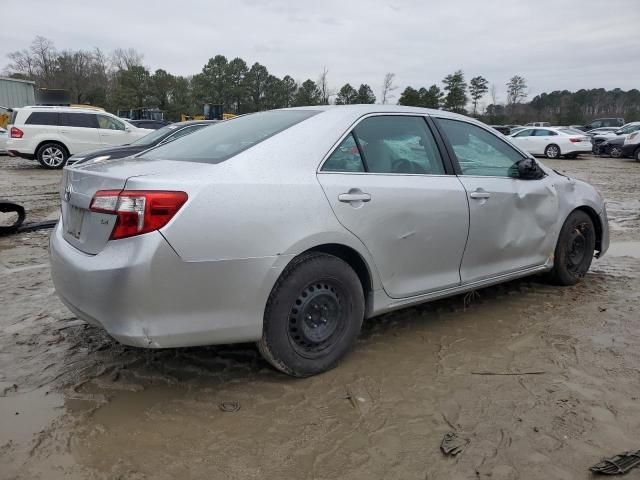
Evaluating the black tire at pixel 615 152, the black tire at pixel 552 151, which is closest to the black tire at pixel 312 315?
the black tire at pixel 552 151

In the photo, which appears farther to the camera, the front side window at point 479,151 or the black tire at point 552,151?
the black tire at point 552,151

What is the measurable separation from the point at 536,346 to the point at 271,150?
7.06 ft

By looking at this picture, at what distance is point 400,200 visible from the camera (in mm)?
3059

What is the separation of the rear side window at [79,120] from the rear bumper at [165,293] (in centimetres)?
1408

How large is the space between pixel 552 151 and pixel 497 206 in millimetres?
21049

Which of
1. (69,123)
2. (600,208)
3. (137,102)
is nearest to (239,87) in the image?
(137,102)

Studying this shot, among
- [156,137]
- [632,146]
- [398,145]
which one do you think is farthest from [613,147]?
[398,145]

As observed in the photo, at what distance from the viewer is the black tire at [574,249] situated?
14.3 ft

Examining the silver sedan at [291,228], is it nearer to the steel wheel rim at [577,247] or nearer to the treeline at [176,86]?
the steel wheel rim at [577,247]

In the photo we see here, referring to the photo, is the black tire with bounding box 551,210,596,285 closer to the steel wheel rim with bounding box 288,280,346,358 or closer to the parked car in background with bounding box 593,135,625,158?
the steel wheel rim with bounding box 288,280,346,358

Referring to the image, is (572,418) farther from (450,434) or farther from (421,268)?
(421,268)

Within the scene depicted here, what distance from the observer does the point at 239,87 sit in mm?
72875

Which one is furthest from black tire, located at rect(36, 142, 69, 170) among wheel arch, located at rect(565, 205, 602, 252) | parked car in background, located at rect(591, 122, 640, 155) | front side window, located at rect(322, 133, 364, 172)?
parked car in background, located at rect(591, 122, 640, 155)

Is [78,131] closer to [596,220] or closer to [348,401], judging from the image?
[596,220]
